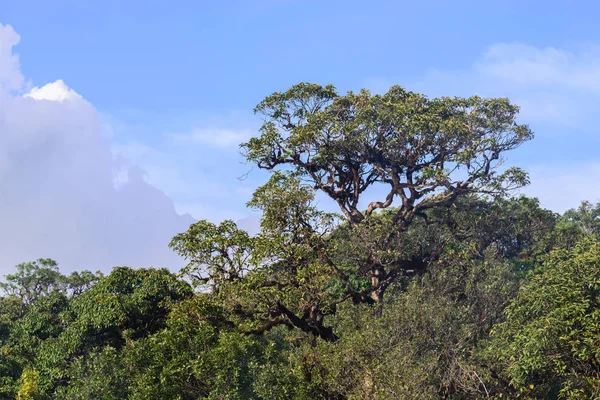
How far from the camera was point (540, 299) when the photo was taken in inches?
801

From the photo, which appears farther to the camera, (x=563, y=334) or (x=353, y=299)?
(x=353, y=299)

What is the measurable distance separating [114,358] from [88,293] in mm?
5319

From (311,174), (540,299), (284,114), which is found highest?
(284,114)

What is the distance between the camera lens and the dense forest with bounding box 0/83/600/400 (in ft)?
66.2

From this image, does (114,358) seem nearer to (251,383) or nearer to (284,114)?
(251,383)

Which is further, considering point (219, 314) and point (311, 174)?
point (311, 174)

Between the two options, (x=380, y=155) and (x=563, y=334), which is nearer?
(x=563, y=334)

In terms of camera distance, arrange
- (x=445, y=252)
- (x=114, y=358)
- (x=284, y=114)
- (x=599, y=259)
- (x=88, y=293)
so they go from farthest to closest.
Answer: (x=284, y=114), (x=445, y=252), (x=88, y=293), (x=114, y=358), (x=599, y=259)

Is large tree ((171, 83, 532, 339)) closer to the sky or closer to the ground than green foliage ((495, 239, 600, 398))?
closer to the sky

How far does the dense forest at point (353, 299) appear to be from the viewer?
20188 mm

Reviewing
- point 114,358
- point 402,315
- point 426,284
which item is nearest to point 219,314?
point 114,358

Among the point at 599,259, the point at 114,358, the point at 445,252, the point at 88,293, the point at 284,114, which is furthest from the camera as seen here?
the point at 284,114

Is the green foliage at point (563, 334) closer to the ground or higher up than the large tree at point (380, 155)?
closer to the ground

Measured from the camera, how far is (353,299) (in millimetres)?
30422
